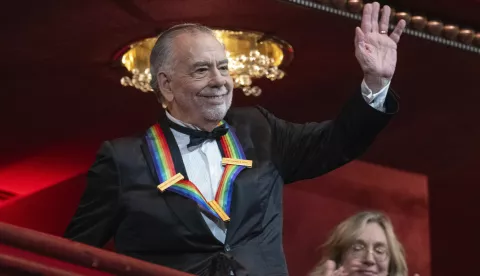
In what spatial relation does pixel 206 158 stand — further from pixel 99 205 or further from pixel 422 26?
pixel 422 26

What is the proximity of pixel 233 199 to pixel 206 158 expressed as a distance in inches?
5.1

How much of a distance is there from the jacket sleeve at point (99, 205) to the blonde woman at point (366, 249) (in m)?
0.85

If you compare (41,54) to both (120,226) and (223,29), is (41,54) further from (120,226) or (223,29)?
(120,226)

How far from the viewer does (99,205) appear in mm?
2246

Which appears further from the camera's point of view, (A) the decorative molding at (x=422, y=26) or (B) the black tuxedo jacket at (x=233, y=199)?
(A) the decorative molding at (x=422, y=26)

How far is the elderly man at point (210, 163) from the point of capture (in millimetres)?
2205

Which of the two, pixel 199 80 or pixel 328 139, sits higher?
pixel 199 80

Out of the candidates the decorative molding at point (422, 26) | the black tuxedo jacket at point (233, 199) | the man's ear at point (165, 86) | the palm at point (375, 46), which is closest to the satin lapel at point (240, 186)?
the black tuxedo jacket at point (233, 199)

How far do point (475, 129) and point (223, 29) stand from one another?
1271 millimetres

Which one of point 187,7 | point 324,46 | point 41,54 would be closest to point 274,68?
point 324,46

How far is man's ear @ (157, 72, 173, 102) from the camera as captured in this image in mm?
2385

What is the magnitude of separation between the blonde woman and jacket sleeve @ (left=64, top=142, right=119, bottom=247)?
2.80ft

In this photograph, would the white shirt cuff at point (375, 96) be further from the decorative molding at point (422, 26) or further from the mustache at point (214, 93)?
the decorative molding at point (422, 26)

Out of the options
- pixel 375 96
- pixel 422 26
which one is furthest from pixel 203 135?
pixel 422 26
